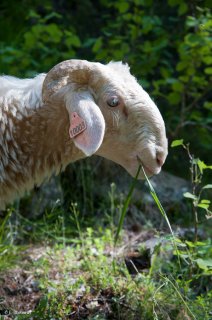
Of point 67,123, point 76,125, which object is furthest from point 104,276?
point 76,125

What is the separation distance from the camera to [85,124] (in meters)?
3.34

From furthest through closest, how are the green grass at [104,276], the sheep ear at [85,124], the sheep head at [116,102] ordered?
the green grass at [104,276] → the sheep head at [116,102] → the sheep ear at [85,124]

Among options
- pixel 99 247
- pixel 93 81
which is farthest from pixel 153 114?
pixel 99 247

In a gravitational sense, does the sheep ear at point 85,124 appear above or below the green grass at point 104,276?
above

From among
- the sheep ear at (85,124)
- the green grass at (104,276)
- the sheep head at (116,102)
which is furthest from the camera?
the green grass at (104,276)

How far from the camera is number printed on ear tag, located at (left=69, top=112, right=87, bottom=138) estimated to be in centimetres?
335

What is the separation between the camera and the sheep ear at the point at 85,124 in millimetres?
3320

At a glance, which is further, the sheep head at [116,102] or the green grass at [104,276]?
the green grass at [104,276]

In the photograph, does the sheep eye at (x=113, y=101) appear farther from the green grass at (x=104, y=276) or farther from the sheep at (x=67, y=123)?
the green grass at (x=104, y=276)

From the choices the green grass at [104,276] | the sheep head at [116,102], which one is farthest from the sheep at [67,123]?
the green grass at [104,276]

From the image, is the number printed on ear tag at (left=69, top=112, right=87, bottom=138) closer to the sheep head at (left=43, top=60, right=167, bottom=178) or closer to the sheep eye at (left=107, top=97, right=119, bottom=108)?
the sheep head at (left=43, top=60, right=167, bottom=178)

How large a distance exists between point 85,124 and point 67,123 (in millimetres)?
287

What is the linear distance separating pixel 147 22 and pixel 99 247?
7.46ft

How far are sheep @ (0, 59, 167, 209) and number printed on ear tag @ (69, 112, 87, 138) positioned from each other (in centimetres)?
5
